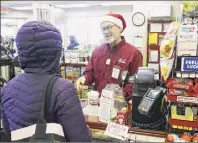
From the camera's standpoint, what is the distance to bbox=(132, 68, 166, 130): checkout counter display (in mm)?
1361

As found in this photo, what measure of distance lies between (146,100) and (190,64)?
1.02ft

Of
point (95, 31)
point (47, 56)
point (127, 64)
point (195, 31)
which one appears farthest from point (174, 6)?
point (47, 56)

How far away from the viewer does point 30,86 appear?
3.63 ft

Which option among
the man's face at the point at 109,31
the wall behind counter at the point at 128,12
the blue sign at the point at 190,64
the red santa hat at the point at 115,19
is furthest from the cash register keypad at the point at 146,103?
the wall behind counter at the point at 128,12

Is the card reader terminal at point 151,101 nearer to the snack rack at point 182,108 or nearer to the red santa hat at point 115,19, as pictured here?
the snack rack at point 182,108

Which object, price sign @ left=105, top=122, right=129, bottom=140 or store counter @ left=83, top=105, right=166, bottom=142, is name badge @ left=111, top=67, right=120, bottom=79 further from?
price sign @ left=105, top=122, right=129, bottom=140

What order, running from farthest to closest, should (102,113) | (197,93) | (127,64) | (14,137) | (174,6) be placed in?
(174,6)
(127,64)
(102,113)
(197,93)
(14,137)

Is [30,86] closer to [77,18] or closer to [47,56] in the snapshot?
[47,56]

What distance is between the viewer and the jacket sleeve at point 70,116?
42.4 inches

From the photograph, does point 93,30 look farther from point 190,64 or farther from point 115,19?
point 190,64

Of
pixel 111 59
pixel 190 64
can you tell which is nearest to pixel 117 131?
pixel 190 64

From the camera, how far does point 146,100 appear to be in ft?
4.40

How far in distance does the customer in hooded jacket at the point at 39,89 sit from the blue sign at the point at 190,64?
63 cm

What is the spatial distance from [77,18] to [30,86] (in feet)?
29.3
